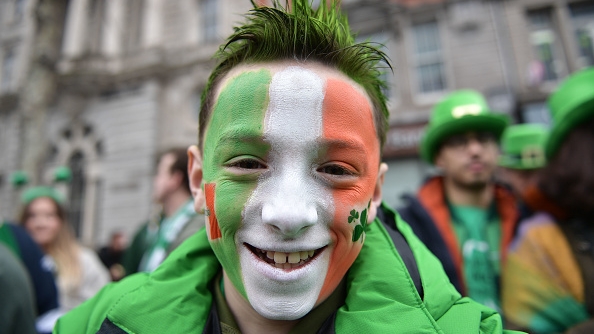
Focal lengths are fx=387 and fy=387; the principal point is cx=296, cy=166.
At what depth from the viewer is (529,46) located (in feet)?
26.6

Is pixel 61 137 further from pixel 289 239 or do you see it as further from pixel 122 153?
pixel 289 239

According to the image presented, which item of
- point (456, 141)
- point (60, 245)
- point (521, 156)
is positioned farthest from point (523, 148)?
point (60, 245)

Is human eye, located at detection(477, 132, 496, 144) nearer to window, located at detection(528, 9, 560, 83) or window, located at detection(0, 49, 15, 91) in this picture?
window, located at detection(528, 9, 560, 83)

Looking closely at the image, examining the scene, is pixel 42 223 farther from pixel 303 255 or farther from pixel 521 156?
pixel 521 156

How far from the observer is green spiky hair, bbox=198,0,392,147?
102cm

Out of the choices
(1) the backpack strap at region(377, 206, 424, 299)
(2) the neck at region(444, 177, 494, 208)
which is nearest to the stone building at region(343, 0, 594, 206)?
(2) the neck at region(444, 177, 494, 208)

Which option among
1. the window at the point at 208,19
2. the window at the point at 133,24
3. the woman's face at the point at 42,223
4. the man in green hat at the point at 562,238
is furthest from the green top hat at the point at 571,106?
the window at the point at 133,24

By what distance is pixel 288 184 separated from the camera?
930mm

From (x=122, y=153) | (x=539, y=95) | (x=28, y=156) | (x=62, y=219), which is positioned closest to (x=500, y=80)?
(x=539, y=95)

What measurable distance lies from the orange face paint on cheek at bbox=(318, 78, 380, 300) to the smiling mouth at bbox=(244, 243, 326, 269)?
0.20ft

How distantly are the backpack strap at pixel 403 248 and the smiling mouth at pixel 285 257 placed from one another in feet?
0.89

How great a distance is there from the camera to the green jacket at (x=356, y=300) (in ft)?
3.10

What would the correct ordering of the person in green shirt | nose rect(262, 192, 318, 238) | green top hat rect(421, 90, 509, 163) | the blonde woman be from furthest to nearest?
the blonde woman
green top hat rect(421, 90, 509, 163)
the person in green shirt
nose rect(262, 192, 318, 238)

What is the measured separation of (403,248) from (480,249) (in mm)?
1103
